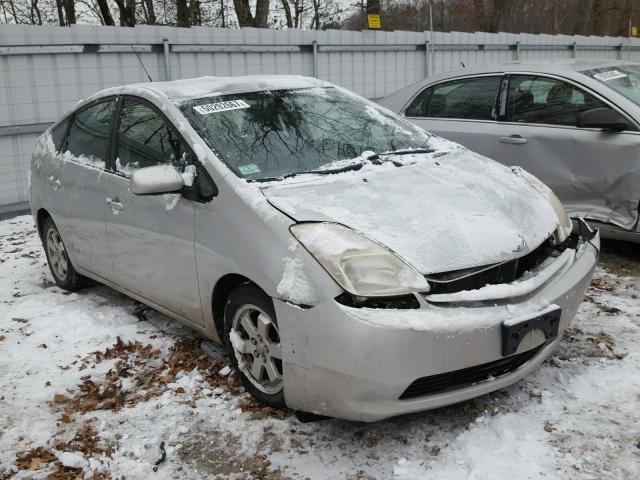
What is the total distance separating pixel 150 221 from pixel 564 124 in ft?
11.0

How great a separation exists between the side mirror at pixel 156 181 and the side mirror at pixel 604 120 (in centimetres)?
312

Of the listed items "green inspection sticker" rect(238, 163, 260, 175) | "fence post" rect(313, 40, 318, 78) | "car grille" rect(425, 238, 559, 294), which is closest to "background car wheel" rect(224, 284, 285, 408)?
"green inspection sticker" rect(238, 163, 260, 175)

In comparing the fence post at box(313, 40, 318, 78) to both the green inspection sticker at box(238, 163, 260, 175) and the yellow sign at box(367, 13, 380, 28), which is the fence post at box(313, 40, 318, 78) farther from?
the green inspection sticker at box(238, 163, 260, 175)

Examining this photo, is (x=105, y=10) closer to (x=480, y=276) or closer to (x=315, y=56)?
(x=315, y=56)

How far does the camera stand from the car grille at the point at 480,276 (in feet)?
9.09

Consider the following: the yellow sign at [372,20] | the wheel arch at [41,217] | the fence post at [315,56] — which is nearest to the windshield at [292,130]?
the wheel arch at [41,217]

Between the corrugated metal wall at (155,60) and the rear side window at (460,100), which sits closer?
the rear side window at (460,100)

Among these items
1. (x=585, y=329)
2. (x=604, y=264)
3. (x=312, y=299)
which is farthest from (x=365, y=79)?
(x=312, y=299)

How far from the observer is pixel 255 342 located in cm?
320

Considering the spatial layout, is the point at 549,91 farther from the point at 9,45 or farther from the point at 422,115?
the point at 9,45

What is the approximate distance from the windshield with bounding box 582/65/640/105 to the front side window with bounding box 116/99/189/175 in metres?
3.42

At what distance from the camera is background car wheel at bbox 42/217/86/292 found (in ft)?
16.6

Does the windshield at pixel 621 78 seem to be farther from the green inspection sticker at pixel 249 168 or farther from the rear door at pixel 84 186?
the rear door at pixel 84 186

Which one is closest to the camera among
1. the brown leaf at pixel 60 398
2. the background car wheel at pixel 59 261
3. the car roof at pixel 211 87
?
the brown leaf at pixel 60 398
